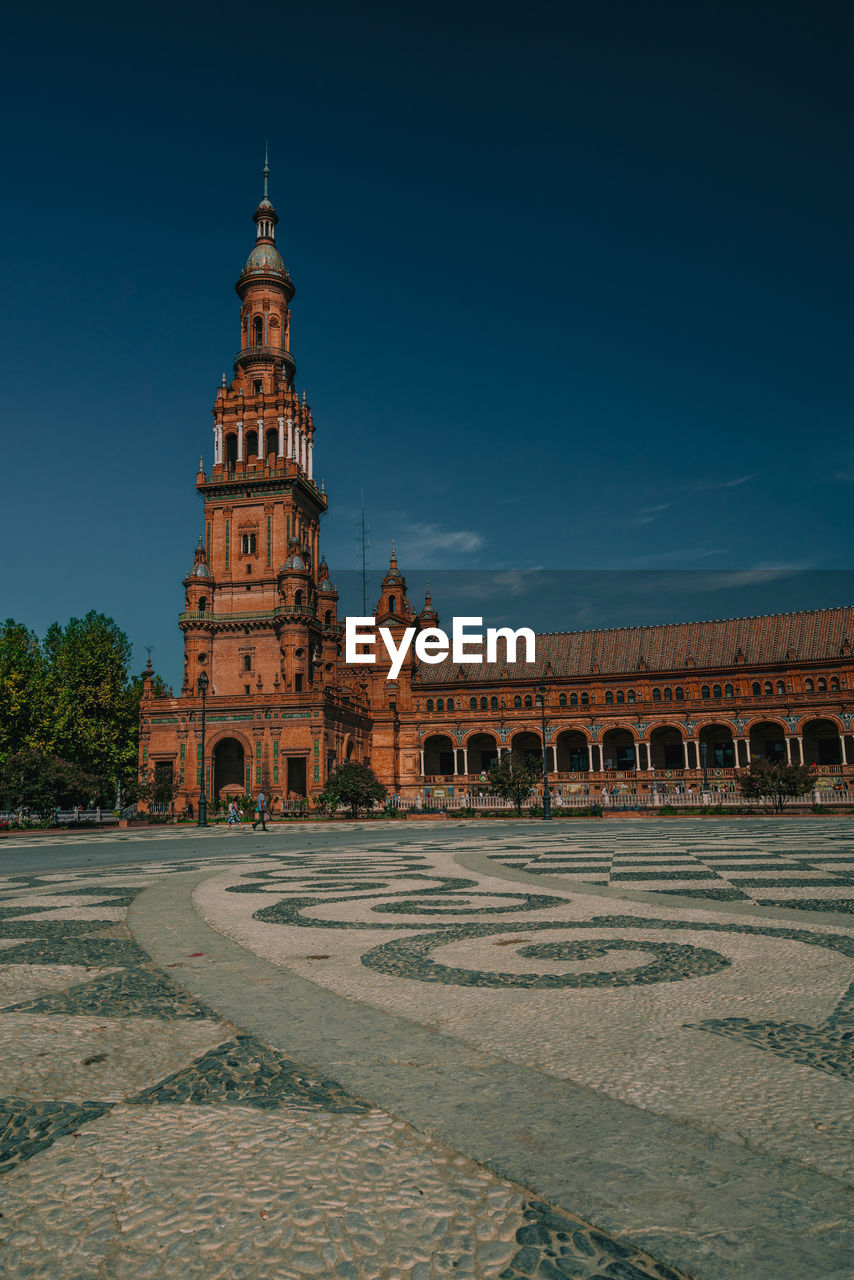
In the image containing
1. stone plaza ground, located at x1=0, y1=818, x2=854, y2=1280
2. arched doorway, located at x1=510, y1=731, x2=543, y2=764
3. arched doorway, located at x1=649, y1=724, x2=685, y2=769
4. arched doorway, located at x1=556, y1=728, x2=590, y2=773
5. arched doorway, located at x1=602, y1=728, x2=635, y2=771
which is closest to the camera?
stone plaza ground, located at x1=0, y1=818, x2=854, y2=1280

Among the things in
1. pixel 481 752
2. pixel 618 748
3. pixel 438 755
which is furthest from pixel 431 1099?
pixel 481 752

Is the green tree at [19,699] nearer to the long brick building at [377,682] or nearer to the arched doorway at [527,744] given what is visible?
the long brick building at [377,682]

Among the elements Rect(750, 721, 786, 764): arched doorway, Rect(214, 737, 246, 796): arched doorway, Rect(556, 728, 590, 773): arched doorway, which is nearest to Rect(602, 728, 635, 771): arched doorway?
Rect(556, 728, 590, 773): arched doorway

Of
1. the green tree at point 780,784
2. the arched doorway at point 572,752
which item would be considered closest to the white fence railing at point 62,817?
the green tree at point 780,784

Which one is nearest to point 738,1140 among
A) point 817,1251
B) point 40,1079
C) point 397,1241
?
point 817,1251

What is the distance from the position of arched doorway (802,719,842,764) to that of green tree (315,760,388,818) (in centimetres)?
3555

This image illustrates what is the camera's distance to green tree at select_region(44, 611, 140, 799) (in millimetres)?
62125

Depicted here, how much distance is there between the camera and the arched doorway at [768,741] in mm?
68125

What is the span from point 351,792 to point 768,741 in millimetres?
37671

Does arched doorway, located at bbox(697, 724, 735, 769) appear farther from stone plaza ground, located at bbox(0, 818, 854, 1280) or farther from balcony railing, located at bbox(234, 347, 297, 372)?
stone plaza ground, located at bbox(0, 818, 854, 1280)

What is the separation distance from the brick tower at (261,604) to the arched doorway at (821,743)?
3403 cm

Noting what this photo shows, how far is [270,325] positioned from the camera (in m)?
69.2

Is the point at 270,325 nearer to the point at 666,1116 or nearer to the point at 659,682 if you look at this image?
the point at 659,682

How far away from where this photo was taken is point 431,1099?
3.37 m
